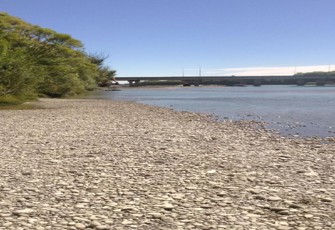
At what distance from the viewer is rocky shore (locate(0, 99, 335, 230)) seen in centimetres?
664

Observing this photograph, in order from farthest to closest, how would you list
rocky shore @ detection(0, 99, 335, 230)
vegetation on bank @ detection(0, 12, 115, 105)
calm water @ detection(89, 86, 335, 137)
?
vegetation on bank @ detection(0, 12, 115, 105), calm water @ detection(89, 86, 335, 137), rocky shore @ detection(0, 99, 335, 230)

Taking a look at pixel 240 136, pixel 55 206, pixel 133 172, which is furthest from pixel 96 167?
pixel 240 136

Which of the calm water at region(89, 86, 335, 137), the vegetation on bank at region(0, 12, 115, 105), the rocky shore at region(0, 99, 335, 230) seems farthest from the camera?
the vegetation on bank at region(0, 12, 115, 105)

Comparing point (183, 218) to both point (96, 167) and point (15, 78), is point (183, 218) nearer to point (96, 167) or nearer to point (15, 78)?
point (96, 167)

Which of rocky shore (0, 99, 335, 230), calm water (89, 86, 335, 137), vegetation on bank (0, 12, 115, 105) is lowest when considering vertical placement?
calm water (89, 86, 335, 137)

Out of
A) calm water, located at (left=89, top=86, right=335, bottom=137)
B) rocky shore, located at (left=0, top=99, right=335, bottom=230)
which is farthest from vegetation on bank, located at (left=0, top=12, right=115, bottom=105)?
rocky shore, located at (left=0, top=99, right=335, bottom=230)

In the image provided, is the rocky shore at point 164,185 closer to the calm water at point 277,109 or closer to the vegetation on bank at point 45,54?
the calm water at point 277,109

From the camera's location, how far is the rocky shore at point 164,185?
6637 mm

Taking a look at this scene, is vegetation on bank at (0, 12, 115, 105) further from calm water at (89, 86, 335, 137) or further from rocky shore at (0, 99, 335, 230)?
rocky shore at (0, 99, 335, 230)

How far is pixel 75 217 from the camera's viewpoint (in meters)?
6.67

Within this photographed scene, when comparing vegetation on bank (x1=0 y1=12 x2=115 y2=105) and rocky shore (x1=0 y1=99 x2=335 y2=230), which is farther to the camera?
vegetation on bank (x1=0 y1=12 x2=115 y2=105)

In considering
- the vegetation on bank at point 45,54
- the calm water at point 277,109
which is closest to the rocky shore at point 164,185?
the calm water at point 277,109

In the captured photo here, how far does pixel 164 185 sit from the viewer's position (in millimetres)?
8906

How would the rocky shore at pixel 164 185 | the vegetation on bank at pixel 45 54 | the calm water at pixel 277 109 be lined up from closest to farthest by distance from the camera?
the rocky shore at pixel 164 185
the calm water at pixel 277 109
the vegetation on bank at pixel 45 54
